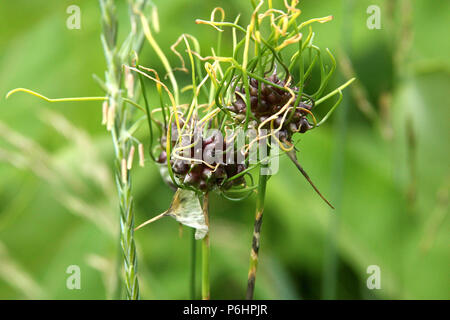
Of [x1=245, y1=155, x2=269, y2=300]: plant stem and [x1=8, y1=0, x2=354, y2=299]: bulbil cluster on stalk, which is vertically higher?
[x1=8, y1=0, x2=354, y2=299]: bulbil cluster on stalk

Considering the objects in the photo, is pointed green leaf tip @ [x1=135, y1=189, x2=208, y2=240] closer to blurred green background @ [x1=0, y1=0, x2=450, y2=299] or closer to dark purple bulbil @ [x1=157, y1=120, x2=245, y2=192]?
dark purple bulbil @ [x1=157, y1=120, x2=245, y2=192]

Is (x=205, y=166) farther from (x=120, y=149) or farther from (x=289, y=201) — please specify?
(x=289, y=201)

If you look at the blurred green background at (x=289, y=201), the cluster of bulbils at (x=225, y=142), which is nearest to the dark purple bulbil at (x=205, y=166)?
the cluster of bulbils at (x=225, y=142)

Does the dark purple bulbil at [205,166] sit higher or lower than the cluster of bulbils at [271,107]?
lower

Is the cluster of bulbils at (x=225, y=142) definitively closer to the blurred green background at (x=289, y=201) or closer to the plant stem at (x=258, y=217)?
the plant stem at (x=258, y=217)

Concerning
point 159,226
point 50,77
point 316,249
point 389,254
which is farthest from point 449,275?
point 50,77

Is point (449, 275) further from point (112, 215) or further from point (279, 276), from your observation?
point (112, 215)

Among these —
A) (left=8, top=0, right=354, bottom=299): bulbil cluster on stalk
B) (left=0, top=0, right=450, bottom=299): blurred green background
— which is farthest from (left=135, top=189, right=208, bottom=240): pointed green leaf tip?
(left=0, top=0, right=450, bottom=299): blurred green background
